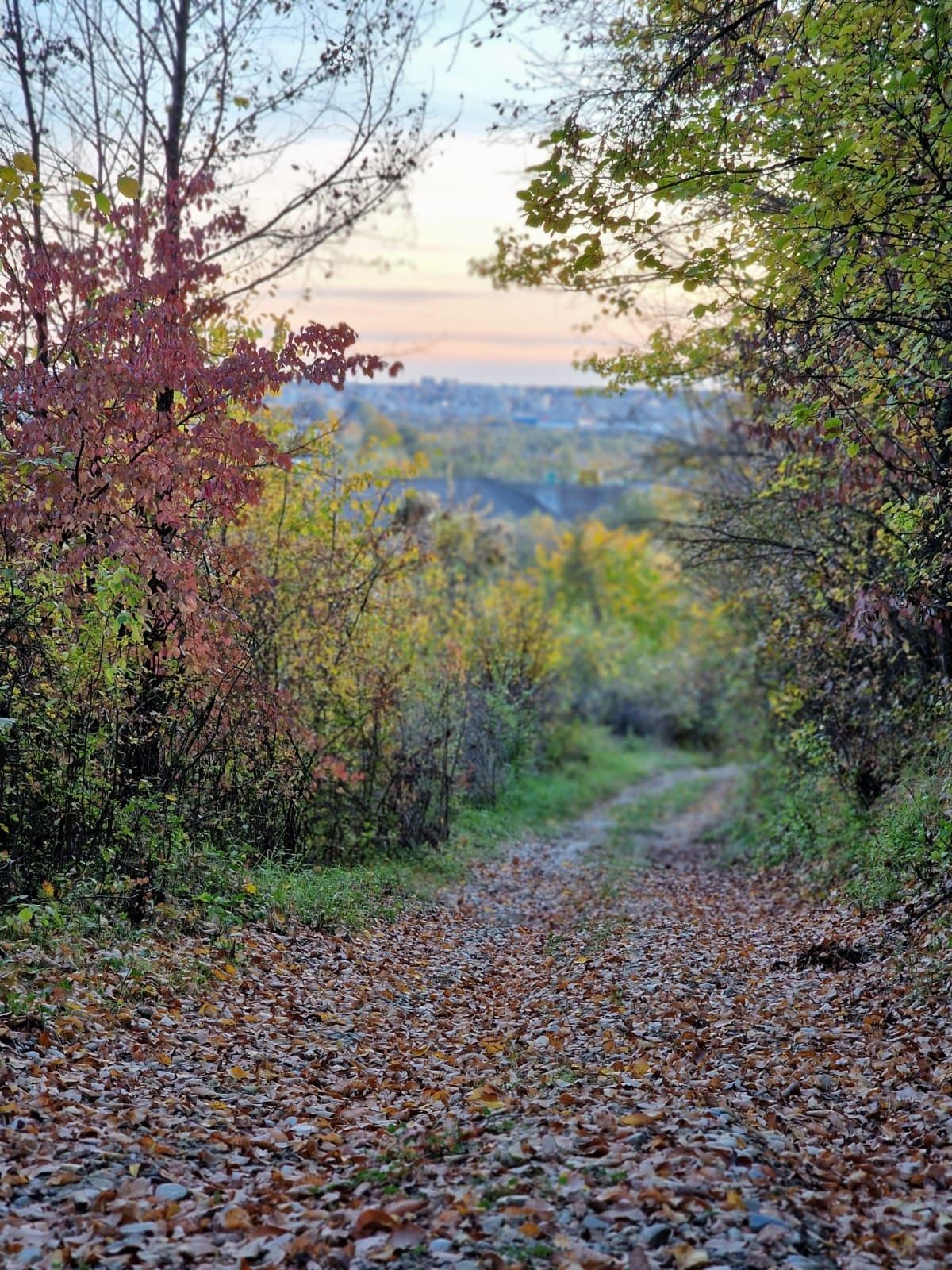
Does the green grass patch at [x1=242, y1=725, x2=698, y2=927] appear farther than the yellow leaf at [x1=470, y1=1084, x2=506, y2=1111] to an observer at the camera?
Yes

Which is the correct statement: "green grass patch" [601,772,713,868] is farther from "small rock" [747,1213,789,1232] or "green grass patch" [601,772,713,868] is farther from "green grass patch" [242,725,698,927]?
"small rock" [747,1213,789,1232]

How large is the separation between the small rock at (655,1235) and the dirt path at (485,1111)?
14 millimetres

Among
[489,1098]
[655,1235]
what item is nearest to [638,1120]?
[489,1098]

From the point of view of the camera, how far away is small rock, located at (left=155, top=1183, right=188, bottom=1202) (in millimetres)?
5000

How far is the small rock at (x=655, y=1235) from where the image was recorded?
437 centimetres

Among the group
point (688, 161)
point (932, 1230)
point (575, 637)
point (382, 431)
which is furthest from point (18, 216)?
point (382, 431)

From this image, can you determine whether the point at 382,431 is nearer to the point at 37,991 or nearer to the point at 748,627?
the point at 748,627

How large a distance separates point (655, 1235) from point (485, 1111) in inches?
68.0

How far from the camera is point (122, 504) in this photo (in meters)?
8.68

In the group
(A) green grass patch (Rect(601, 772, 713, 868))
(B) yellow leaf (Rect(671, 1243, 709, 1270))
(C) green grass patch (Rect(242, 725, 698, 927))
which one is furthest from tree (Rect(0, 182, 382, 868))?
(A) green grass patch (Rect(601, 772, 713, 868))

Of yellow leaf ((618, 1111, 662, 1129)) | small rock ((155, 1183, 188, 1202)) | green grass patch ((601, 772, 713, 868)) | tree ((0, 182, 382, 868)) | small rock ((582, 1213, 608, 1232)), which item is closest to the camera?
small rock ((582, 1213, 608, 1232))

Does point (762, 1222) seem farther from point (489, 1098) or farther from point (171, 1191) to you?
point (171, 1191)

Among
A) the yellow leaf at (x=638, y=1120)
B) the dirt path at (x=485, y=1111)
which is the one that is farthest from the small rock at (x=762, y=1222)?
the yellow leaf at (x=638, y=1120)

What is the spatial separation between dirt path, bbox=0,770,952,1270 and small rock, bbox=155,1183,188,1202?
2 cm
